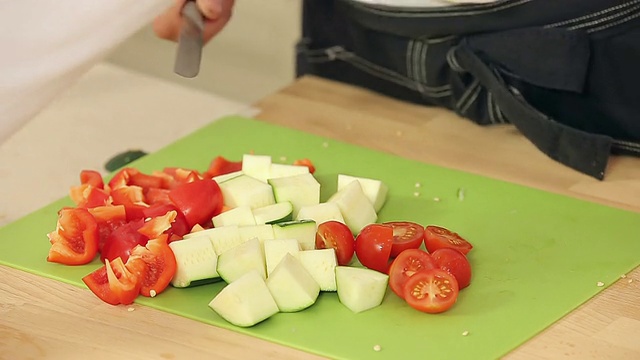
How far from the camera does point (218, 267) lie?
49.6 inches

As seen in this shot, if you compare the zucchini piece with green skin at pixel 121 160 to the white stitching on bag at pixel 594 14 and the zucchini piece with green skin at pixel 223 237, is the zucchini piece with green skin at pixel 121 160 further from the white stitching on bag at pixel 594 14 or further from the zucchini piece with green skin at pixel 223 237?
the white stitching on bag at pixel 594 14

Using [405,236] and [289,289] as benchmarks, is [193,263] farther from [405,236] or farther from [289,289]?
[405,236]

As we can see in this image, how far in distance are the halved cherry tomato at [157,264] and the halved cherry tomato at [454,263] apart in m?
0.30

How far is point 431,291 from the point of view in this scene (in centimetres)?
121

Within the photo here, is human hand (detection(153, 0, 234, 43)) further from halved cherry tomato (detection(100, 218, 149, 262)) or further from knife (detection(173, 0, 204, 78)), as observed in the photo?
halved cherry tomato (detection(100, 218, 149, 262))

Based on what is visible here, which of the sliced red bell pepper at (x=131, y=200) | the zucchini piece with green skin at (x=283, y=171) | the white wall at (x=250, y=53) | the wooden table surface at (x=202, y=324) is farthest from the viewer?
the white wall at (x=250, y=53)

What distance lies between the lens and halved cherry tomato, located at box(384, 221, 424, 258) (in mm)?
1304

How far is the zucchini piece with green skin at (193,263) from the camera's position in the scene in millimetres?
1264

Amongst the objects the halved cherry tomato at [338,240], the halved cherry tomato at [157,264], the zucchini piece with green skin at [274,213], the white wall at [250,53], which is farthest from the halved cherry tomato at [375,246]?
the white wall at [250,53]

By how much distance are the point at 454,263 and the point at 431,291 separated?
0.06 meters

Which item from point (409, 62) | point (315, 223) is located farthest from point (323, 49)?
point (315, 223)

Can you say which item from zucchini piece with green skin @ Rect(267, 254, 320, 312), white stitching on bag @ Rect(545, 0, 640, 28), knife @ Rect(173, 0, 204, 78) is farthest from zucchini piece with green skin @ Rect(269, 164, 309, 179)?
white stitching on bag @ Rect(545, 0, 640, 28)

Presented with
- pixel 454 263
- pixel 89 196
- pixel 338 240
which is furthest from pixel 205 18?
pixel 454 263

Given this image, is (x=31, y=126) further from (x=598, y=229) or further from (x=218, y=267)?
(x=598, y=229)
